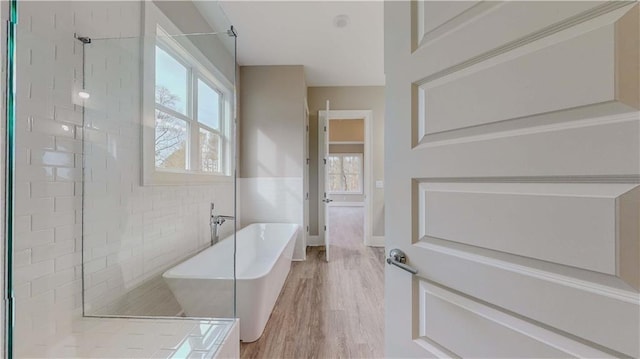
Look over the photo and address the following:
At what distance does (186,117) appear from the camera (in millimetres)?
2332

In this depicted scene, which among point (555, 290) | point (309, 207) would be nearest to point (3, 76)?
point (555, 290)

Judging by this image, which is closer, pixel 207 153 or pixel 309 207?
pixel 207 153

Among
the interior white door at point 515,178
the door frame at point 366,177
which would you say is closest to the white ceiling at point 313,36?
the door frame at point 366,177

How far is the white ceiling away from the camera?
239 centimetres

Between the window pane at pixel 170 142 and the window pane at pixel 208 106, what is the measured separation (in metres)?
0.34

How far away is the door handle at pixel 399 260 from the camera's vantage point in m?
0.83

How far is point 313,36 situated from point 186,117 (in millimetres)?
1647

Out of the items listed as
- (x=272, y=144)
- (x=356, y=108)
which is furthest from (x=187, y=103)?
(x=356, y=108)

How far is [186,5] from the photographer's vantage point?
2.18 metres

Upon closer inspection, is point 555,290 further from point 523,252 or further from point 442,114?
point 442,114

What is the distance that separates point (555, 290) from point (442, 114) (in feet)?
1.64

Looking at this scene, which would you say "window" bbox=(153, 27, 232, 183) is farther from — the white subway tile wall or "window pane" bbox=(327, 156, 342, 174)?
"window pane" bbox=(327, 156, 342, 174)

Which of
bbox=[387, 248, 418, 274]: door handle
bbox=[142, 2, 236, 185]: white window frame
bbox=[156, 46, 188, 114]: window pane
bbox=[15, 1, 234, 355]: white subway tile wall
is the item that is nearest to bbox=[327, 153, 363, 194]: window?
bbox=[142, 2, 236, 185]: white window frame

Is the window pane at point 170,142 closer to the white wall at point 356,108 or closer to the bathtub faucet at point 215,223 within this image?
the bathtub faucet at point 215,223
